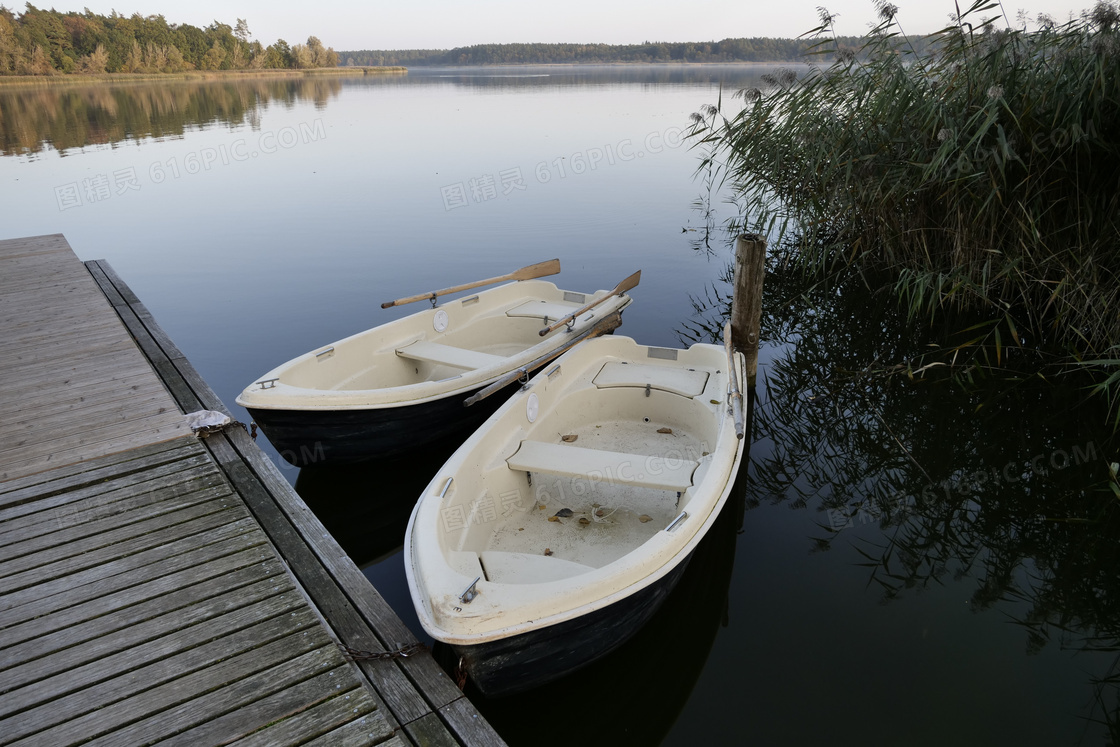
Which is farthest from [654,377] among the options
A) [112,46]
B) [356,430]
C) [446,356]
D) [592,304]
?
[112,46]

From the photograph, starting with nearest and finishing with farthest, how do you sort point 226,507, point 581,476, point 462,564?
1. point 462,564
2. point 226,507
3. point 581,476

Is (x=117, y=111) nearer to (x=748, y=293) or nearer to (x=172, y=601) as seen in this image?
(x=748, y=293)

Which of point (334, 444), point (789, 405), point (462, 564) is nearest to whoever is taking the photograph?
point (462, 564)

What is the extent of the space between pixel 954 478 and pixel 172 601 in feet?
15.0

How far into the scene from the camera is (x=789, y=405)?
5.51 metres

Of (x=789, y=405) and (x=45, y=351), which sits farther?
(x=789, y=405)

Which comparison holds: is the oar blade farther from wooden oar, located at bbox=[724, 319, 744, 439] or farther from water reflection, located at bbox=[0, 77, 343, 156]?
water reflection, located at bbox=[0, 77, 343, 156]

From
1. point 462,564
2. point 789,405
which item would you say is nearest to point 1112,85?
point 789,405

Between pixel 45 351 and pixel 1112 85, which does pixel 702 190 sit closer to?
pixel 1112 85

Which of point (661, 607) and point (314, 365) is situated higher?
point (314, 365)

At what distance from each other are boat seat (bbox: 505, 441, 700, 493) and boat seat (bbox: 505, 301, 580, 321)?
225 centimetres

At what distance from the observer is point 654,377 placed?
4.54m

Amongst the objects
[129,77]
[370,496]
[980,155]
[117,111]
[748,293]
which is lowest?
[370,496]

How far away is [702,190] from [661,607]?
436 inches
